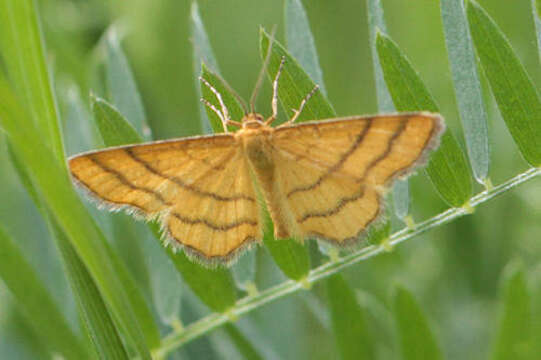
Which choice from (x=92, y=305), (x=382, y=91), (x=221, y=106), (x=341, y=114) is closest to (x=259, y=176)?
(x=221, y=106)

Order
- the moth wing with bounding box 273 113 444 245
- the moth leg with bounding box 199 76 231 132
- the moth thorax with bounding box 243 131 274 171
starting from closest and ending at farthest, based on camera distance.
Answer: the moth wing with bounding box 273 113 444 245 → the moth leg with bounding box 199 76 231 132 → the moth thorax with bounding box 243 131 274 171

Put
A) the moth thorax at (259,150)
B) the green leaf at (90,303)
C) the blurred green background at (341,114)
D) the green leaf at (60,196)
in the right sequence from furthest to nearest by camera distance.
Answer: the blurred green background at (341,114)
the moth thorax at (259,150)
the green leaf at (90,303)
the green leaf at (60,196)

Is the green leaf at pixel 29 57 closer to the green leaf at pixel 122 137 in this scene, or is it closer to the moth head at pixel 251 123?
the green leaf at pixel 122 137

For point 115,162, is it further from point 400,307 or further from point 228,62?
point 228,62

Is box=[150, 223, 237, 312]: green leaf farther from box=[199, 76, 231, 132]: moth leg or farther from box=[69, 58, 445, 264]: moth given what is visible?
box=[199, 76, 231, 132]: moth leg

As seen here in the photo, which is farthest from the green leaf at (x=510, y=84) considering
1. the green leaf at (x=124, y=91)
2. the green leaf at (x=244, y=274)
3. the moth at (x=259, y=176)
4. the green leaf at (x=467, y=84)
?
the green leaf at (x=124, y=91)

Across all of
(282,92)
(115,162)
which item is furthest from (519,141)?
(115,162)

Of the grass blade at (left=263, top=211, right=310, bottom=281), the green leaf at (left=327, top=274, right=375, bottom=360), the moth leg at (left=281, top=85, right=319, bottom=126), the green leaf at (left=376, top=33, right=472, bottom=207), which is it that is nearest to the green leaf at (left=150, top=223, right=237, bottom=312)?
the grass blade at (left=263, top=211, right=310, bottom=281)
